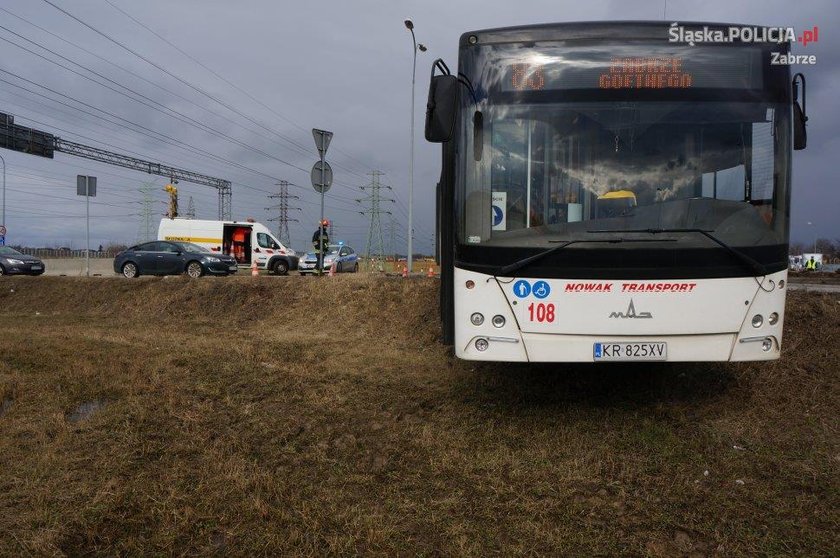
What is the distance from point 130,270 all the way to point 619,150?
63.7 ft

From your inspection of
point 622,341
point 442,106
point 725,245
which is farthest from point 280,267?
point 725,245

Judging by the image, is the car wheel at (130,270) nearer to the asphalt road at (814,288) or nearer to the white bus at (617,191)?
the white bus at (617,191)

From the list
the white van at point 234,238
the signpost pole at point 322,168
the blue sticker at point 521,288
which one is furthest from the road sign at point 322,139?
the white van at point 234,238

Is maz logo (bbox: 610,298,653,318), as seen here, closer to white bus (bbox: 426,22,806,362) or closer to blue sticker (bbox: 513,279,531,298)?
white bus (bbox: 426,22,806,362)

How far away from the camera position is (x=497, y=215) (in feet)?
15.9

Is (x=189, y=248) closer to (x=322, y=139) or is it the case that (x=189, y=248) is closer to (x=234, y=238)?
(x=234, y=238)

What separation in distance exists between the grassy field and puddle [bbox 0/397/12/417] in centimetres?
8

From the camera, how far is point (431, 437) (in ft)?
16.0

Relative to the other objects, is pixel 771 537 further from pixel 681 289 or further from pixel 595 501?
pixel 681 289

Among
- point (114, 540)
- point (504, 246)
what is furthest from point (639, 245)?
point (114, 540)

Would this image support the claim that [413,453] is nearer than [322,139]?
Yes

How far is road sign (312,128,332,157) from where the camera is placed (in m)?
13.2

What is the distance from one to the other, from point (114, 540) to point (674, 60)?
512 cm

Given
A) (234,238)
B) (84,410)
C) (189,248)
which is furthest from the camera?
(234,238)
